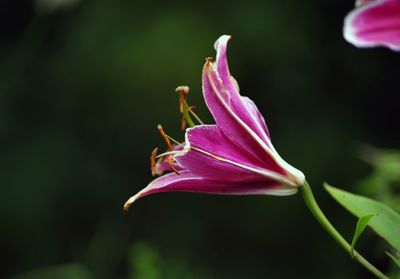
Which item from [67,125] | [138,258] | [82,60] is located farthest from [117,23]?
[138,258]

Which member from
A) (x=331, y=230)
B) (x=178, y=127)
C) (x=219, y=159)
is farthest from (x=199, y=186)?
(x=178, y=127)

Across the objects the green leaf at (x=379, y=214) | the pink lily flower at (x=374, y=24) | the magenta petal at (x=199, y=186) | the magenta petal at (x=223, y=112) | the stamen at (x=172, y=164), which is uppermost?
the pink lily flower at (x=374, y=24)

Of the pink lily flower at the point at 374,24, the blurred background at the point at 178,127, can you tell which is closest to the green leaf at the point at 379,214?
the pink lily flower at the point at 374,24

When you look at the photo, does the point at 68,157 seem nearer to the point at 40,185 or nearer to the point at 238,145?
the point at 40,185

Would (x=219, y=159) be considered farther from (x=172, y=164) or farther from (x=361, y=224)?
(x=361, y=224)

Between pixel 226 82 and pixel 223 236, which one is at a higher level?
pixel 226 82

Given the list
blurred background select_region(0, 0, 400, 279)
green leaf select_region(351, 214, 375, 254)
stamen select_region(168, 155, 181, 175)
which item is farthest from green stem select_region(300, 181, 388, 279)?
blurred background select_region(0, 0, 400, 279)

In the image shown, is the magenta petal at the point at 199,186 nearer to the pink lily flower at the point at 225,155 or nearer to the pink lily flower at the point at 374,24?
the pink lily flower at the point at 225,155
